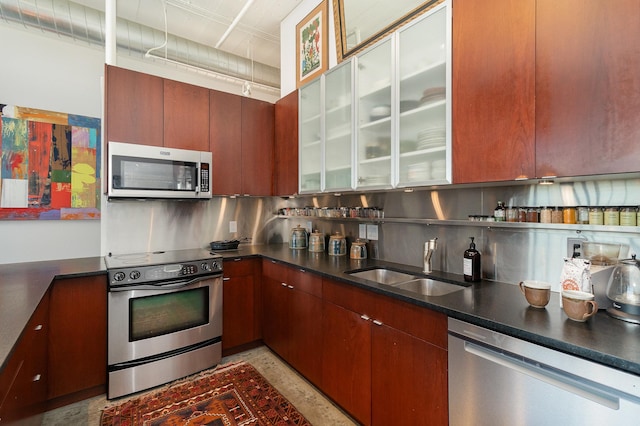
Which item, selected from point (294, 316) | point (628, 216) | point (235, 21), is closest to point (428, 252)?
point (628, 216)

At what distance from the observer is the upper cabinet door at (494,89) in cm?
133

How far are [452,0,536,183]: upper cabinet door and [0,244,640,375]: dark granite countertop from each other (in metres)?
0.60

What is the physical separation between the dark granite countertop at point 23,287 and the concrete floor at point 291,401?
3.08 ft

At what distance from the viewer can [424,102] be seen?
71.1 inches

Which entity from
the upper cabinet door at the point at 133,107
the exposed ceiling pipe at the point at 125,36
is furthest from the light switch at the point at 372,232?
the exposed ceiling pipe at the point at 125,36

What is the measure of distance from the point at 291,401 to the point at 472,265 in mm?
1582

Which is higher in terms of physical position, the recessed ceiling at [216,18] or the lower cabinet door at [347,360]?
the recessed ceiling at [216,18]

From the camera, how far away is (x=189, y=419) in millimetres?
1957

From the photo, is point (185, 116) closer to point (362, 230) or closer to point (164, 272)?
point (164, 272)

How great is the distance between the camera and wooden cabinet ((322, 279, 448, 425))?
55.0 inches

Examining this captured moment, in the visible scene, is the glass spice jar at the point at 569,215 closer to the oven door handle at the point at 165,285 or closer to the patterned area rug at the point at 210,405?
the patterned area rug at the point at 210,405

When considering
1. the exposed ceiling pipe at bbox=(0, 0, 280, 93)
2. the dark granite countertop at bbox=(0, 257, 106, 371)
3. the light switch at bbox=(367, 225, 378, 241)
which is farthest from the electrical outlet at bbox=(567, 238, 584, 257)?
the exposed ceiling pipe at bbox=(0, 0, 280, 93)

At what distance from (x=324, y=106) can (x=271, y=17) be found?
57.1 inches

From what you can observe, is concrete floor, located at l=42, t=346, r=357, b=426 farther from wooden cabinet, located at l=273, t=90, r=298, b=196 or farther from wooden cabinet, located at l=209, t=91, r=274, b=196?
wooden cabinet, located at l=209, t=91, r=274, b=196
